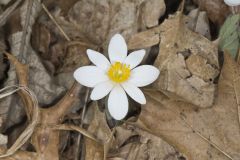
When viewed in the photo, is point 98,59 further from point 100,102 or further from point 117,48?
point 100,102

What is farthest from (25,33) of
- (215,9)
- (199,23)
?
(215,9)

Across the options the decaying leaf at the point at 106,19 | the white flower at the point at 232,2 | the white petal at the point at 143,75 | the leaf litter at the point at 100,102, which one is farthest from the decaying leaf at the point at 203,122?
the decaying leaf at the point at 106,19

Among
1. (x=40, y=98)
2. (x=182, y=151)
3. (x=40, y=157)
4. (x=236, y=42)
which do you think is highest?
(x=40, y=98)

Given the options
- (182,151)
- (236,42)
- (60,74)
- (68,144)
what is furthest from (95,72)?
(236,42)

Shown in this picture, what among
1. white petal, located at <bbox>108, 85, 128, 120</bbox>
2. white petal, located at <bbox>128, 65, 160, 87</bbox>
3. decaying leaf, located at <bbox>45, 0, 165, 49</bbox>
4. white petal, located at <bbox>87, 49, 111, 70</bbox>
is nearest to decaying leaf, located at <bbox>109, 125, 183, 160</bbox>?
white petal, located at <bbox>108, 85, 128, 120</bbox>

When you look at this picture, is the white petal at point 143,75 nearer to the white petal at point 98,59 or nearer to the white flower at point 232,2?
the white petal at point 98,59

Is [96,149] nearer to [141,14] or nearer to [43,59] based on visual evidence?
[43,59]

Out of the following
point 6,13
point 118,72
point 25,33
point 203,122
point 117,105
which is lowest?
point 203,122

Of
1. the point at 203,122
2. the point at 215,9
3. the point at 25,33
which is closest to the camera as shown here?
the point at 203,122
